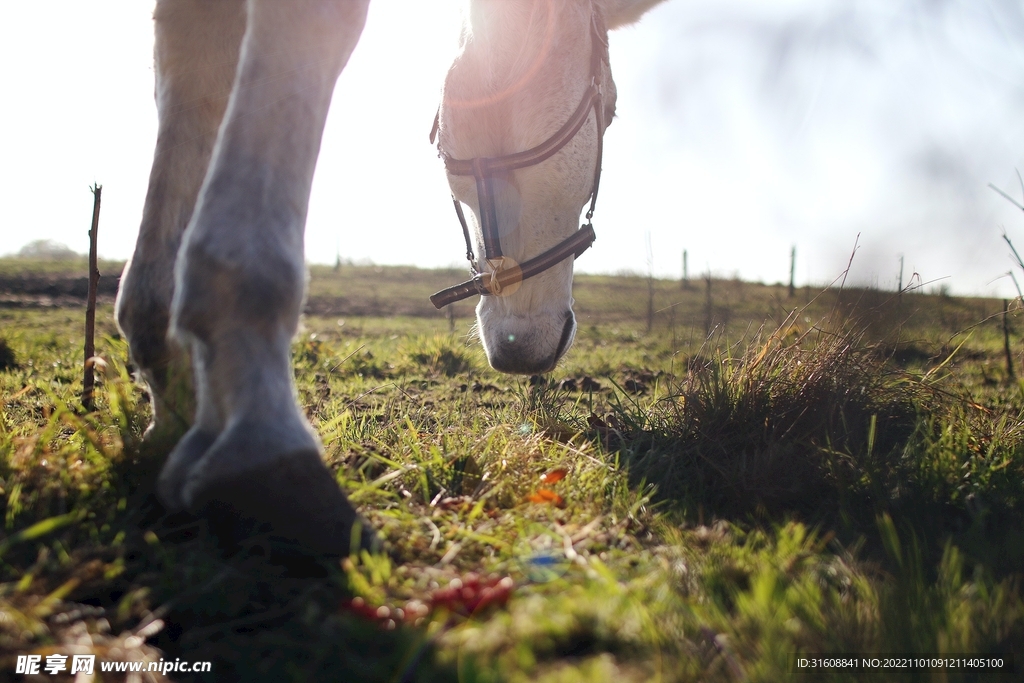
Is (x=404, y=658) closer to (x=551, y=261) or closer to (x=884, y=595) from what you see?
(x=884, y=595)

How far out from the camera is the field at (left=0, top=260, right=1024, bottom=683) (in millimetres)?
1017

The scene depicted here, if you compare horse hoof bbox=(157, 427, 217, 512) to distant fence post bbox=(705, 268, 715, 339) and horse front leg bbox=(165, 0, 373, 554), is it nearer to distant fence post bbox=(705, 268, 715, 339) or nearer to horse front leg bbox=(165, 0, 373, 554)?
horse front leg bbox=(165, 0, 373, 554)

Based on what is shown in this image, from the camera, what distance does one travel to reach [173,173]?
1923 millimetres

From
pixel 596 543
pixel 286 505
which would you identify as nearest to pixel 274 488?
pixel 286 505

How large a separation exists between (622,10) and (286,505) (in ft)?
8.86

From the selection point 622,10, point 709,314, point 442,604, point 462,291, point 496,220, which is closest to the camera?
point 442,604

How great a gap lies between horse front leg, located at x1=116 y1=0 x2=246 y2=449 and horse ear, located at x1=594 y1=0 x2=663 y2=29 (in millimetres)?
1581

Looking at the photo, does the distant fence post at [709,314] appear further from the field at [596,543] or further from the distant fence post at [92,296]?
the distant fence post at [92,296]

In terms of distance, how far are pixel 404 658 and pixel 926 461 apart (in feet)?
6.09

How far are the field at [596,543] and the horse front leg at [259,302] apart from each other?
0.40 feet

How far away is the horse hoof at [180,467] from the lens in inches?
50.7

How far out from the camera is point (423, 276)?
25750 millimetres

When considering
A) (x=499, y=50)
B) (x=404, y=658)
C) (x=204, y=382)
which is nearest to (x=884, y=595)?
(x=404, y=658)

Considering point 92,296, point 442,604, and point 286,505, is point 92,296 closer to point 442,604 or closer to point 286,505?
point 286,505
